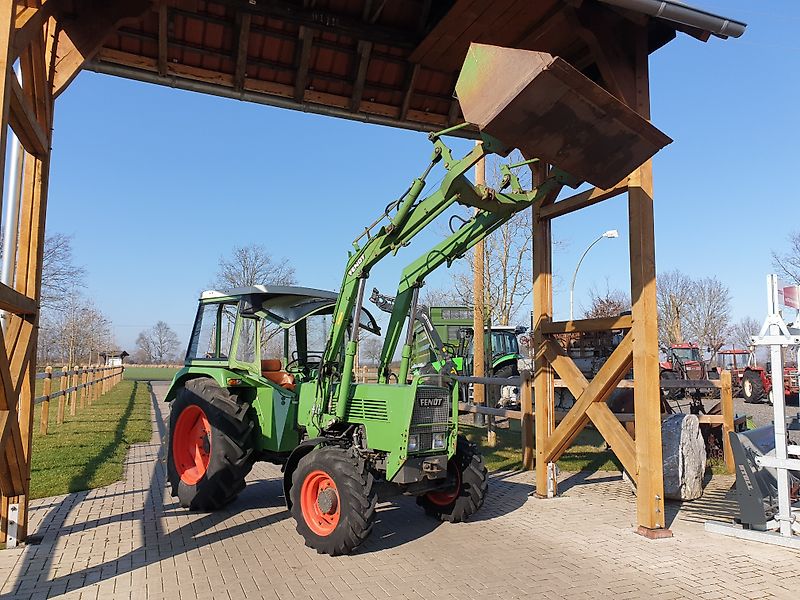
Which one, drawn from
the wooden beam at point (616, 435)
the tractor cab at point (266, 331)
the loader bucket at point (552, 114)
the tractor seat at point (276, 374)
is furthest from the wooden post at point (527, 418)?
the loader bucket at point (552, 114)

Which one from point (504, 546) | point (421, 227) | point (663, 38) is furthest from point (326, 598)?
point (663, 38)

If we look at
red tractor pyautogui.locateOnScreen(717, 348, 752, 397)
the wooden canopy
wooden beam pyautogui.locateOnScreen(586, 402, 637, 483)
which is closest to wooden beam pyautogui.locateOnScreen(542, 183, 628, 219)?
the wooden canopy

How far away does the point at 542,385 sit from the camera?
7.49 meters

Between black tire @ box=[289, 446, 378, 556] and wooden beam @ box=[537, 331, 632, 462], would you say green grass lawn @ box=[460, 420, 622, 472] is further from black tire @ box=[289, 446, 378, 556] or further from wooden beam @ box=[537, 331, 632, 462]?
black tire @ box=[289, 446, 378, 556]

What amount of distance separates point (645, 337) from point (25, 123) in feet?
19.2

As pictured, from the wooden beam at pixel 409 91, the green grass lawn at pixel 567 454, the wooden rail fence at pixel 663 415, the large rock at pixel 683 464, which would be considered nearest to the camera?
the large rock at pixel 683 464

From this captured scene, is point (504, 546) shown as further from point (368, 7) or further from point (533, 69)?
point (368, 7)

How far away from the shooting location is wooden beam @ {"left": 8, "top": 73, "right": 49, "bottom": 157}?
439cm

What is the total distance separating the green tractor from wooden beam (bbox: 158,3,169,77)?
300 cm

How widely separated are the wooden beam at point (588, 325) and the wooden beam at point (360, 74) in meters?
4.05

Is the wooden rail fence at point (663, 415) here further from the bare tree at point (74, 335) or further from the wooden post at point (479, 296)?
the bare tree at point (74, 335)

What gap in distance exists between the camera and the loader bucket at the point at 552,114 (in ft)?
13.8

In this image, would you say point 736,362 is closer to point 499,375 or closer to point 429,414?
point 499,375

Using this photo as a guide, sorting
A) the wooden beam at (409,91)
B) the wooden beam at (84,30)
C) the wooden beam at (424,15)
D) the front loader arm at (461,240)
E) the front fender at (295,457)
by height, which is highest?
the wooden beam at (424,15)
